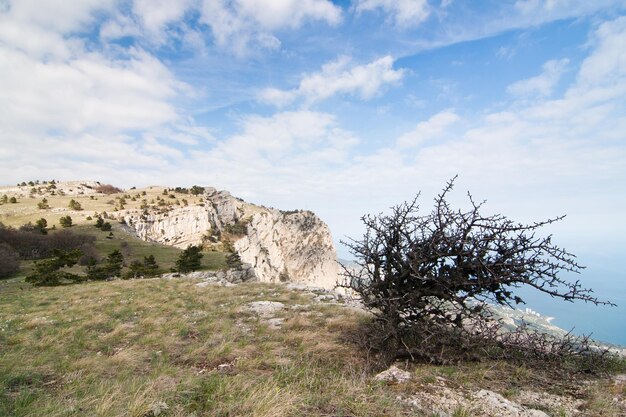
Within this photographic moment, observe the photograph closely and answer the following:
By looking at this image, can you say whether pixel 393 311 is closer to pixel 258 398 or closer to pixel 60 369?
pixel 258 398

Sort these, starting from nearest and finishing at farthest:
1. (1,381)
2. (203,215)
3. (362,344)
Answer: (1,381)
(362,344)
(203,215)

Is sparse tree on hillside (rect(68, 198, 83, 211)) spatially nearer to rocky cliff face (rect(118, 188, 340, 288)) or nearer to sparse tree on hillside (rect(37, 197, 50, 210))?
sparse tree on hillside (rect(37, 197, 50, 210))

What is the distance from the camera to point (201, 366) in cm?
757

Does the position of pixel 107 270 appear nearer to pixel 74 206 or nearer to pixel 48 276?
pixel 48 276

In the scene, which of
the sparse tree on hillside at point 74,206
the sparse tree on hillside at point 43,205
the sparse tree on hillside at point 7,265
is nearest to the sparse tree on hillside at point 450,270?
the sparse tree on hillside at point 7,265

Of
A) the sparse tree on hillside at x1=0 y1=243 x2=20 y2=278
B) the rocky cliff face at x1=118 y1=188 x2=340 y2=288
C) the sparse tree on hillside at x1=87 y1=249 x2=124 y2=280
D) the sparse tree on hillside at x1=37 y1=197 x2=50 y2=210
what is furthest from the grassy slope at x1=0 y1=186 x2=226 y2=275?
the rocky cliff face at x1=118 y1=188 x2=340 y2=288

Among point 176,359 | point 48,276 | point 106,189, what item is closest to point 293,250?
point 48,276

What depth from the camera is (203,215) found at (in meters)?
71.1

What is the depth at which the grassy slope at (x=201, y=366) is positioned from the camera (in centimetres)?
404

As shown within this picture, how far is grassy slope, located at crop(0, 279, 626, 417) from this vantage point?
4.04 meters

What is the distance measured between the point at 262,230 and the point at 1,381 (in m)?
41.8

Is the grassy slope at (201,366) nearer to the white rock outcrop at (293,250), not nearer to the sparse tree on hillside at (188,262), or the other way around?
the sparse tree on hillside at (188,262)

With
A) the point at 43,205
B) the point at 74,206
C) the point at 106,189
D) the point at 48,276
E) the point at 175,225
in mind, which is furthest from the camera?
the point at 106,189

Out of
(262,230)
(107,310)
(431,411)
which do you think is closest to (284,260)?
(262,230)
